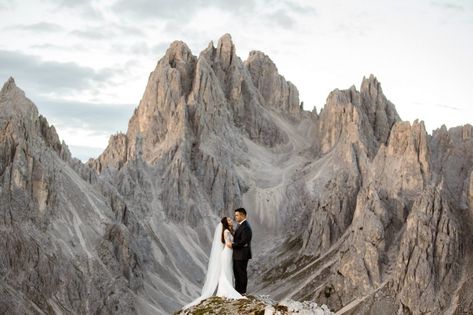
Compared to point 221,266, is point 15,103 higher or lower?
higher

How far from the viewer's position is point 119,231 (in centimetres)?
17862

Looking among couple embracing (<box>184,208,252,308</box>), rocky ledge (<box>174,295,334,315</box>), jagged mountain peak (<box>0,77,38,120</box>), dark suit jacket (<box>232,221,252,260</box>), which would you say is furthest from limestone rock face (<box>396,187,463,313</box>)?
rocky ledge (<box>174,295,334,315</box>)

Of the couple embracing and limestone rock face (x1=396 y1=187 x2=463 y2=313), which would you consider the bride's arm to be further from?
limestone rock face (x1=396 y1=187 x2=463 y2=313)

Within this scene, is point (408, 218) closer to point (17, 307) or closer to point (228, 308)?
point (17, 307)

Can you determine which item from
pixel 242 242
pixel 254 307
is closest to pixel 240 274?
pixel 242 242

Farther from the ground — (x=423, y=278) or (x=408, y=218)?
(x=408, y=218)

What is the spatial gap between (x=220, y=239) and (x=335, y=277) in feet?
529

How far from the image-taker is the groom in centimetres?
3612

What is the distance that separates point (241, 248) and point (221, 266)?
1211 millimetres

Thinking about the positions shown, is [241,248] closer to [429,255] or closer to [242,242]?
[242,242]

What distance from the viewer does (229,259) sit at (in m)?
36.7

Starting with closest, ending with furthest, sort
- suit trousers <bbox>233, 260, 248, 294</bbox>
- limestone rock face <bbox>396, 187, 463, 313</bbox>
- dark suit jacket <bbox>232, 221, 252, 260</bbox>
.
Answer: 1. dark suit jacket <bbox>232, 221, 252, 260</bbox>
2. suit trousers <bbox>233, 260, 248, 294</bbox>
3. limestone rock face <bbox>396, 187, 463, 313</bbox>

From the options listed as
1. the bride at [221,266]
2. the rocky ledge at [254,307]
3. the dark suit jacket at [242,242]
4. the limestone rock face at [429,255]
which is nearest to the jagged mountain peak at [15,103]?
the limestone rock face at [429,255]

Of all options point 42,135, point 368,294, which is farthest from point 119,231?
point 368,294
